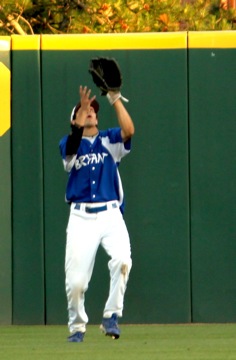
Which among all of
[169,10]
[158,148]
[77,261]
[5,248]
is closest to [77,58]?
[158,148]

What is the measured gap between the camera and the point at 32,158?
10.5 m

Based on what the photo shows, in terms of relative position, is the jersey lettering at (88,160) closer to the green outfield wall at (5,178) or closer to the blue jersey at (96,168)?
the blue jersey at (96,168)

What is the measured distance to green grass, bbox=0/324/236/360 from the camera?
7.91 metres

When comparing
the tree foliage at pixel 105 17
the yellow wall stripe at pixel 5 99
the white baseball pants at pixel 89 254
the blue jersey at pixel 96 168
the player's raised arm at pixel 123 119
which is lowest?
the white baseball pants at pixel 89 254

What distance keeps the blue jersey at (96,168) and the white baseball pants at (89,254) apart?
11cm

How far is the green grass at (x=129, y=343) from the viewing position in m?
7.91

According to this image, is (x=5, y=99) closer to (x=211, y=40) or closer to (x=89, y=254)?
(x=211, y=40)

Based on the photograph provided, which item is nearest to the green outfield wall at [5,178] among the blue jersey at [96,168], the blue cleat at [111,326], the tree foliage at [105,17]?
the blue jersey at [96,168]

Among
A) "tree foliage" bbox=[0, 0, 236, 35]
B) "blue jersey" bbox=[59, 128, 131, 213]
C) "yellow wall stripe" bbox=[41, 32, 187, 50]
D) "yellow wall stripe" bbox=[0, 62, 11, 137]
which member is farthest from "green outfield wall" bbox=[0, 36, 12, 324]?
"tree foliage" bbox=[0, 0, 236, 35]

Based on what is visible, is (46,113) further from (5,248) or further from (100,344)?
(100,344)

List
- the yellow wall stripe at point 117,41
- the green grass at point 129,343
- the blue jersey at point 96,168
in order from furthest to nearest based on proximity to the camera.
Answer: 1. the yellow wall stripe at point 117,41
2. the blue jersey at point 96,168
3. the green grass at point 129,343

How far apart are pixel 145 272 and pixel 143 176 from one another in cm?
83

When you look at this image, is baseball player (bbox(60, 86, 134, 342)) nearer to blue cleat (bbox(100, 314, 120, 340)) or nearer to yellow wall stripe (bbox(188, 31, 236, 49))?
blue cleat (bbox(100, 314, 120, 340))

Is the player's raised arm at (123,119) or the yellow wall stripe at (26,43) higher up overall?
the yellow wall stripe at (26,43)
